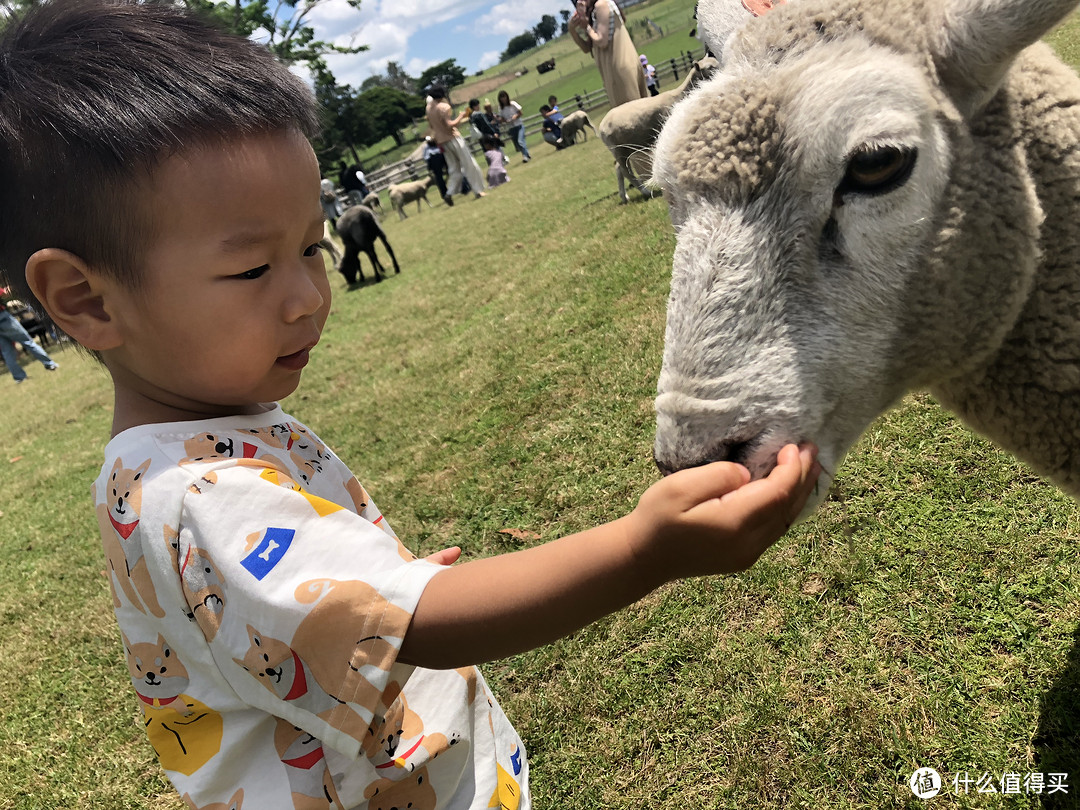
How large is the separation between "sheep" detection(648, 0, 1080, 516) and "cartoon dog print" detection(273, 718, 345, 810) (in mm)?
1010

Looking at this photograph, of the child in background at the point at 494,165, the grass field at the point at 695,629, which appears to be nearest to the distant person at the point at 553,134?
the child in background at the point at 494,165

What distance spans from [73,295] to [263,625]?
0.74m

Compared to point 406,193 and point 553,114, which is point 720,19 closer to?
point 406,193

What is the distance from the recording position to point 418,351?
775cm

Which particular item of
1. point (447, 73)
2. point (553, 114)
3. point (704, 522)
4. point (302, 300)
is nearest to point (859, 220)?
point (704, 522)

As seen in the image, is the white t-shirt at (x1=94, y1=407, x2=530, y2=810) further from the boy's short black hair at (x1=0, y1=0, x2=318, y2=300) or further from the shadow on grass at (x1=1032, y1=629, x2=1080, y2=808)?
the shadow on grass at (x1=1032, y1=629, x2=1080, y2=808)

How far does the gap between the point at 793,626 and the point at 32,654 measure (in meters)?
4.91

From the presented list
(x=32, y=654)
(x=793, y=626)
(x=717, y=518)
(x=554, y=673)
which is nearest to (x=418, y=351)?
(x=32, y=654)

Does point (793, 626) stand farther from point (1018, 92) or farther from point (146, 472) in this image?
point (146, 472)

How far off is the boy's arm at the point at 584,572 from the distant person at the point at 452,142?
65.8 ft

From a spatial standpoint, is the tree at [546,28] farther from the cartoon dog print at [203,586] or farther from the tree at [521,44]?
the cartoon dog print at [203,586]

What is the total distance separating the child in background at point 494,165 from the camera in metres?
23.3

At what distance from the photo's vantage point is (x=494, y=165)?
921 inches

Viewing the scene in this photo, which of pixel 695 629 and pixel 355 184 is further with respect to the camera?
pixel 355 184
